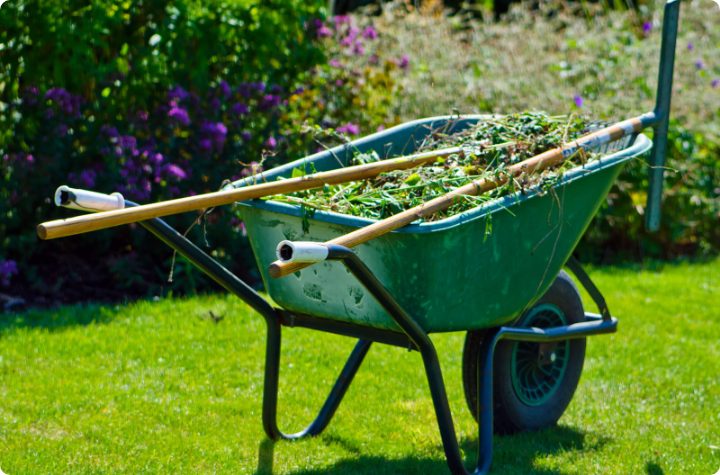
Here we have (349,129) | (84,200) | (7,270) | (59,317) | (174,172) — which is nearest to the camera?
(84,200)

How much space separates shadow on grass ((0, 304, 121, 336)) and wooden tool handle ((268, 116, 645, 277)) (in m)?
2.25

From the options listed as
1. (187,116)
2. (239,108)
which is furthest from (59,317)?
(239,108)

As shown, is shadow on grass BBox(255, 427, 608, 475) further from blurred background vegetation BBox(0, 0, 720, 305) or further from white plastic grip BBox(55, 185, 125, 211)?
blurred background vegetation BBox(0, 0, 720, 305)

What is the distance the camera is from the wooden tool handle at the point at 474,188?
2.49 meters

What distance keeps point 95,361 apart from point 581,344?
6.27ft

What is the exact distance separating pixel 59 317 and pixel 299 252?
8.65 feet

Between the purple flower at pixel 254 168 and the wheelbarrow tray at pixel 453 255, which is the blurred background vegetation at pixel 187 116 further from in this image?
the wheelbarrow tray at pixel 453 255

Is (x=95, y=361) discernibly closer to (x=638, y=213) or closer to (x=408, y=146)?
(x=408, y=146)

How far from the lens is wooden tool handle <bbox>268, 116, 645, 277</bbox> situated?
8.17 feet

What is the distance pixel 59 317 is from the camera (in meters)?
4.62

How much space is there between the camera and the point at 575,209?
10.5 ft

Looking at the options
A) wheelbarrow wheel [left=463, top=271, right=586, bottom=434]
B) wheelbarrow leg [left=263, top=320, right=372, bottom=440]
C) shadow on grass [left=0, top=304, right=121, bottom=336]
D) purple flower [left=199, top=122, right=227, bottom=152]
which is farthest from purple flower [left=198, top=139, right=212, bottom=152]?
wheelbarrow wheel [left=463, top=271, right=586, bottom=434]

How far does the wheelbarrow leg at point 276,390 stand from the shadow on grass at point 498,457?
5 centimetres

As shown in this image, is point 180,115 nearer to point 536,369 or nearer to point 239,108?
point 239,108
